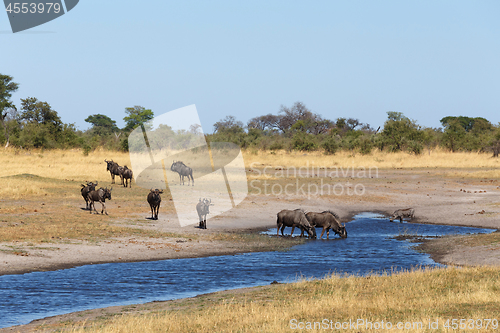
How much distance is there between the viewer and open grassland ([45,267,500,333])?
337 inches

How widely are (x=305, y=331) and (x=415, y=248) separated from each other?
11.6 metres

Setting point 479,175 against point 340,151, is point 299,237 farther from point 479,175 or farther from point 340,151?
point 340,151

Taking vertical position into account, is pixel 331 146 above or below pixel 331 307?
above

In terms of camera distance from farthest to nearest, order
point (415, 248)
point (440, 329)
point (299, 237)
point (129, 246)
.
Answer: point (299, 237) < point (415, 248) < point (129, 246) < point (440, 329)

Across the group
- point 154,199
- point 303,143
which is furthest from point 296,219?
point 303,143

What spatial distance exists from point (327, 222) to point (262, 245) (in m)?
3.80

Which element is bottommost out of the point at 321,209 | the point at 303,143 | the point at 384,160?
the point at 321,209

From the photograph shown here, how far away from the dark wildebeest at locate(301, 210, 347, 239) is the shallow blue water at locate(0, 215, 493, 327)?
0.90 metres

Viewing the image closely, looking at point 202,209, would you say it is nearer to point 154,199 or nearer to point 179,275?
point 154,199

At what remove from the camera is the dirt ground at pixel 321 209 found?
51.0ft

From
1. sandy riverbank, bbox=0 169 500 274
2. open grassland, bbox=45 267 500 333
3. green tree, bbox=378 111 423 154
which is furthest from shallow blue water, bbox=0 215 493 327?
green tree, bbox=378 111 423 154

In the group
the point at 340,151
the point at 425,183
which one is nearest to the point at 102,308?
the point at 425,183

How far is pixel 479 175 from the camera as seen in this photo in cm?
4531

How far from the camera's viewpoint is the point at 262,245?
19.0m
